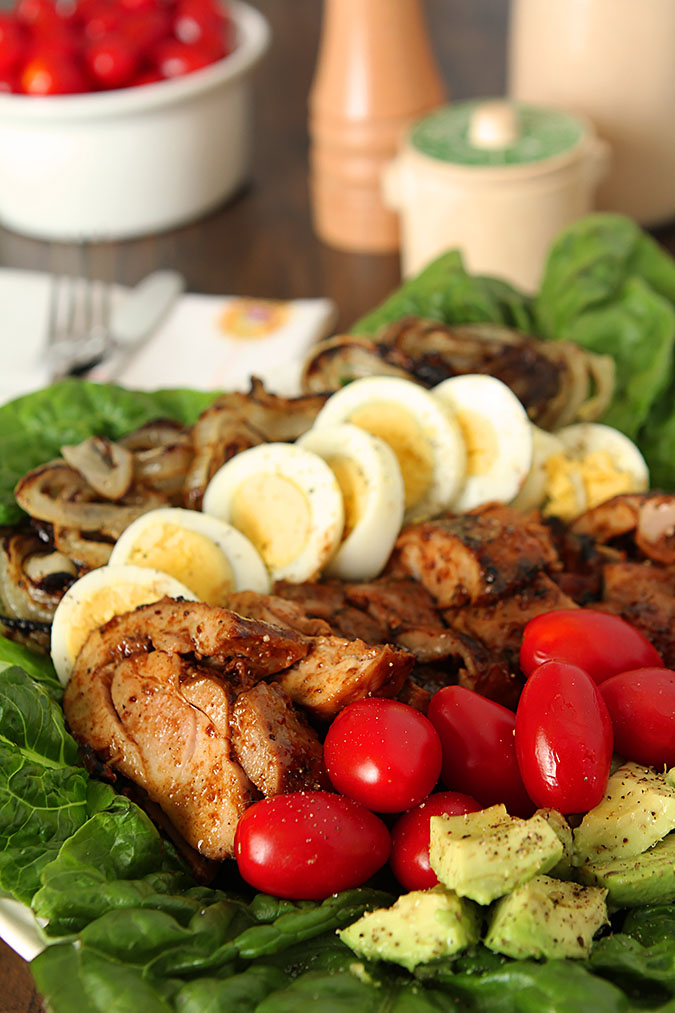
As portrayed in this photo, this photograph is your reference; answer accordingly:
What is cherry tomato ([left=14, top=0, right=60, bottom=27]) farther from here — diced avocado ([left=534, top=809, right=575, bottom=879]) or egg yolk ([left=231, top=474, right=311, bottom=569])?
diced avocado ([left=534, top=809, right=575, bottom=879])

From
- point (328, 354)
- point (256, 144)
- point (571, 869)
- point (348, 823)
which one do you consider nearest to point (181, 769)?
point (348, 823)

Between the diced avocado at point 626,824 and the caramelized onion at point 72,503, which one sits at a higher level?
the caramelized onion at point 72,503

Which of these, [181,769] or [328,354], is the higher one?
[328,354]

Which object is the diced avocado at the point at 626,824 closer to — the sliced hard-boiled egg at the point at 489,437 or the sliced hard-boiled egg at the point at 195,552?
the sliced hard-boiled egg at the point at 195,552

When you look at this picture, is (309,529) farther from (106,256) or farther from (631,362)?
(106,256)

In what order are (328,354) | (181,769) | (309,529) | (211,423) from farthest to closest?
(328,354) < (211,423) < (309,529) < (181,769)

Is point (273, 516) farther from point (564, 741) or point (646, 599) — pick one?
point (564, 741)

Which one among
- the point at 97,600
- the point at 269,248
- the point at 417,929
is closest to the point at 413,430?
the point at 97,600

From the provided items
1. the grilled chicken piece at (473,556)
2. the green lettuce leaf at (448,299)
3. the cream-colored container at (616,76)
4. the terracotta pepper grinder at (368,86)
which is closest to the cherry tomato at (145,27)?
the terracotta pepper grinder at (368,86)
